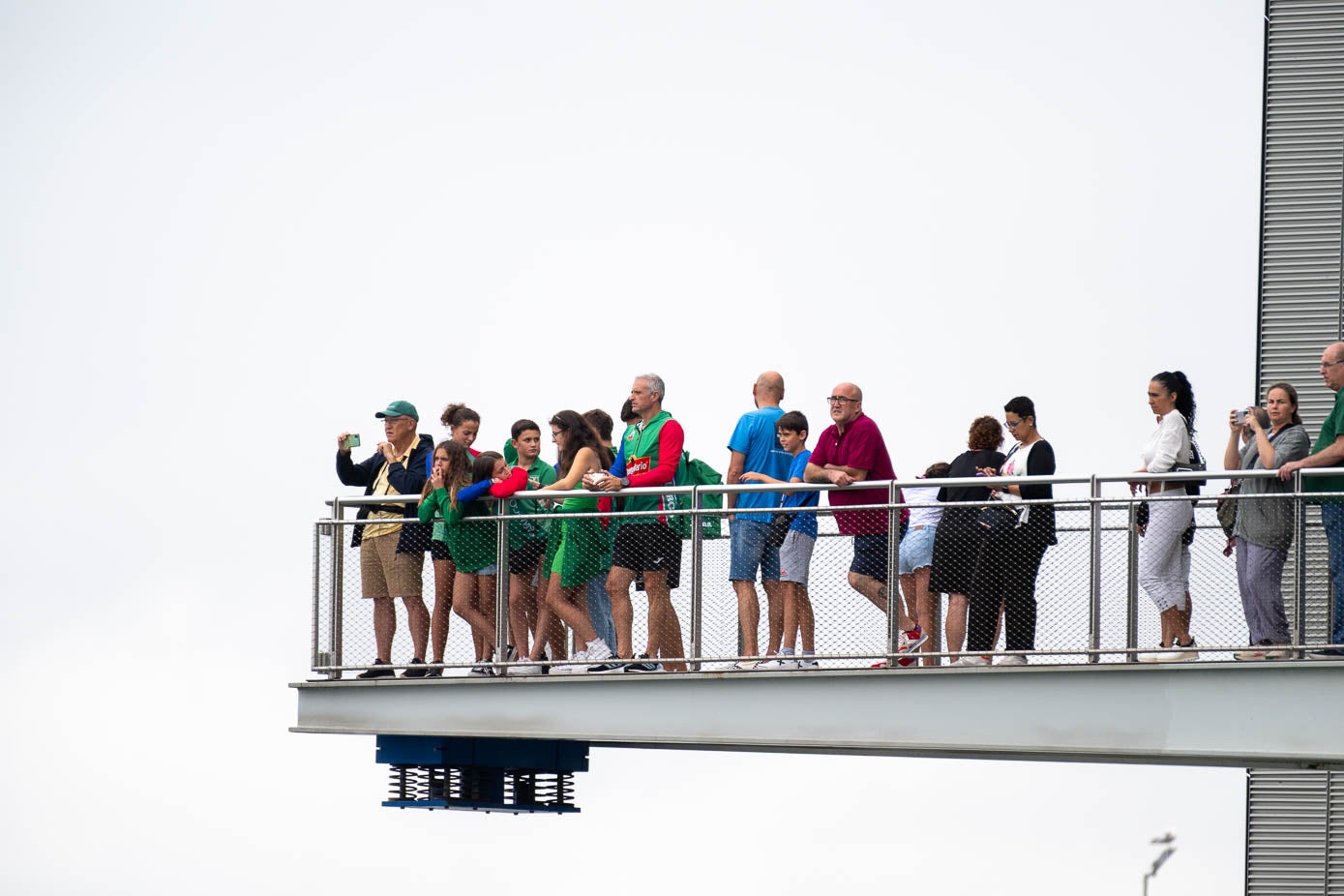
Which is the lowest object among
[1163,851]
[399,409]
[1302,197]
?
[1163,851]

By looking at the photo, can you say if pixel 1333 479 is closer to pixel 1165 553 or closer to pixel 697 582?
pixel 1165 553

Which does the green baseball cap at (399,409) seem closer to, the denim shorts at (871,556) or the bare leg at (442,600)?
the bare leg at (442,600)

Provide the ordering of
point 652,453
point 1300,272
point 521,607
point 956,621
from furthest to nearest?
point 1300,272, point 521,607, point 652,453, point 956,621

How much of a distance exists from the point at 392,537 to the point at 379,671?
3.69 feet

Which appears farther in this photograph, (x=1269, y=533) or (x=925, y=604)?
(x=925, y=604)

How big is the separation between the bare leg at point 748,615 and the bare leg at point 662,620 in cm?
50

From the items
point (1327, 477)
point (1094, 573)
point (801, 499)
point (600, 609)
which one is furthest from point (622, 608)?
point (1327, 477)

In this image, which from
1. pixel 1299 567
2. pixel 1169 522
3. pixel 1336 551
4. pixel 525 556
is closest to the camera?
pixel 1336 551

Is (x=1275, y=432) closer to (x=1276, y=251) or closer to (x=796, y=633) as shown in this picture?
(x=796, y=633)

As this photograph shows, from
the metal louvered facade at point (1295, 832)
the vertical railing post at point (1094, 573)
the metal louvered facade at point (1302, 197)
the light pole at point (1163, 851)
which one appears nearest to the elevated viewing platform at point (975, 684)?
the vertical railing post at point (1094, 573)

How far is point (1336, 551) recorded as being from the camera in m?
13.1

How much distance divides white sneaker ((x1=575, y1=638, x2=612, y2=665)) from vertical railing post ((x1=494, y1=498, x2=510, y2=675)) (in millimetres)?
458

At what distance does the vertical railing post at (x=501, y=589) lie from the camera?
1568cm

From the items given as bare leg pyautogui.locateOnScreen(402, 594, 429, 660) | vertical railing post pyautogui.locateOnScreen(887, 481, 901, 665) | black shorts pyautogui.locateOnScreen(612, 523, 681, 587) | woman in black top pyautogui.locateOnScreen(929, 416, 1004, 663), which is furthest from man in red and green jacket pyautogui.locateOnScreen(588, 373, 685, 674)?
woman in black top pyautogui.locateOnScreen(929, 416, 1004, 663)
